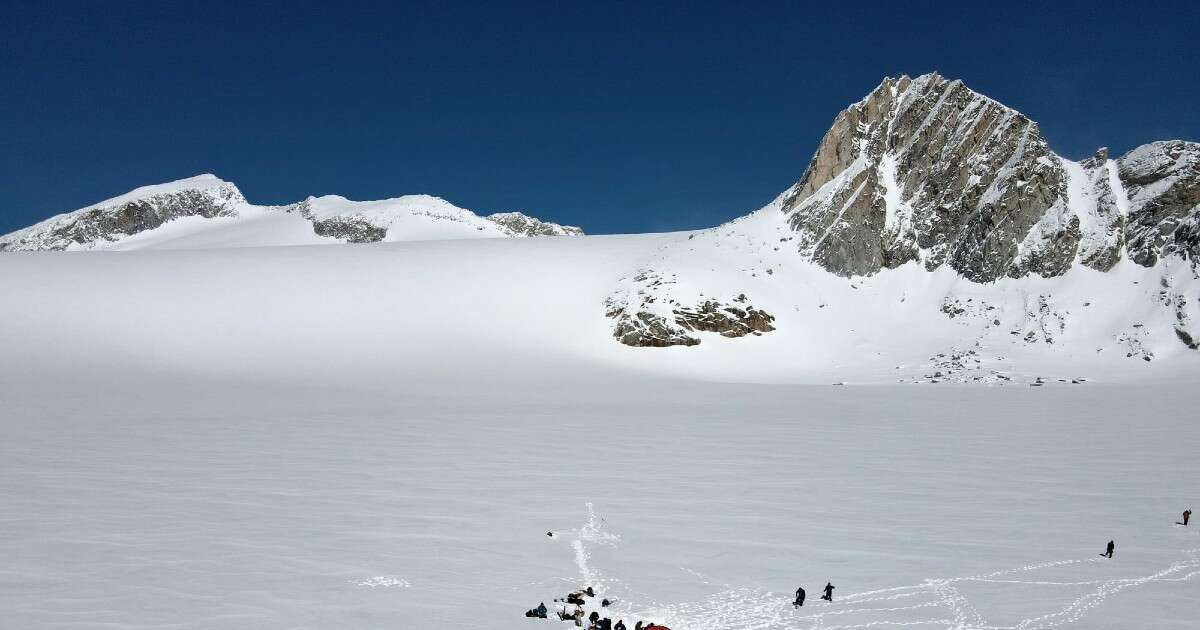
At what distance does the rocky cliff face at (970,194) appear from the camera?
45.9 metres

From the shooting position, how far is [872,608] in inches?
255

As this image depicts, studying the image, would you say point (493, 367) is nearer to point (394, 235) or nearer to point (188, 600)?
point (188, 600)

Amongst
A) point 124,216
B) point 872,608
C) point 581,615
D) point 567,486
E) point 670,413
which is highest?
point 124,216

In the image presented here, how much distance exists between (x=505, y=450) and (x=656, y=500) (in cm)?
473

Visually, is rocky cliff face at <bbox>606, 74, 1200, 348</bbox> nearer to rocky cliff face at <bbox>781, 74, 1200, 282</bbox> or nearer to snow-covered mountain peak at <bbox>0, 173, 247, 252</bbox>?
rocky cliff face at <bbox>781, 74, 1200, 282</bbox>

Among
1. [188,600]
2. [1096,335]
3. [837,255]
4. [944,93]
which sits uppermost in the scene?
[944,93]

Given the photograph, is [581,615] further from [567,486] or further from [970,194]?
[970,194]

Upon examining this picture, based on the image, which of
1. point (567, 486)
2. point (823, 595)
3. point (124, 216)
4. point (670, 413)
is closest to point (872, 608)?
point (823, 595)

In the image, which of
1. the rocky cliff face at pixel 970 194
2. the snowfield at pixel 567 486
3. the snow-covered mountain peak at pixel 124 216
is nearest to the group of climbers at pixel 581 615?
the snowfield at pixel 567 486

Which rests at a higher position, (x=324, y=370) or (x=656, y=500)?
(x=324, y=370)

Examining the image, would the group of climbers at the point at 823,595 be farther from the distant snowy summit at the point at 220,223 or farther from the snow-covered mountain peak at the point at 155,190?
the snow-covered mountain peak at the point at 155,190

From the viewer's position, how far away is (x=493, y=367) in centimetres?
3516

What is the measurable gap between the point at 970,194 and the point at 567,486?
48.7 meters

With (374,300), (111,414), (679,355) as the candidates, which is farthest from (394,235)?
(111,414)
